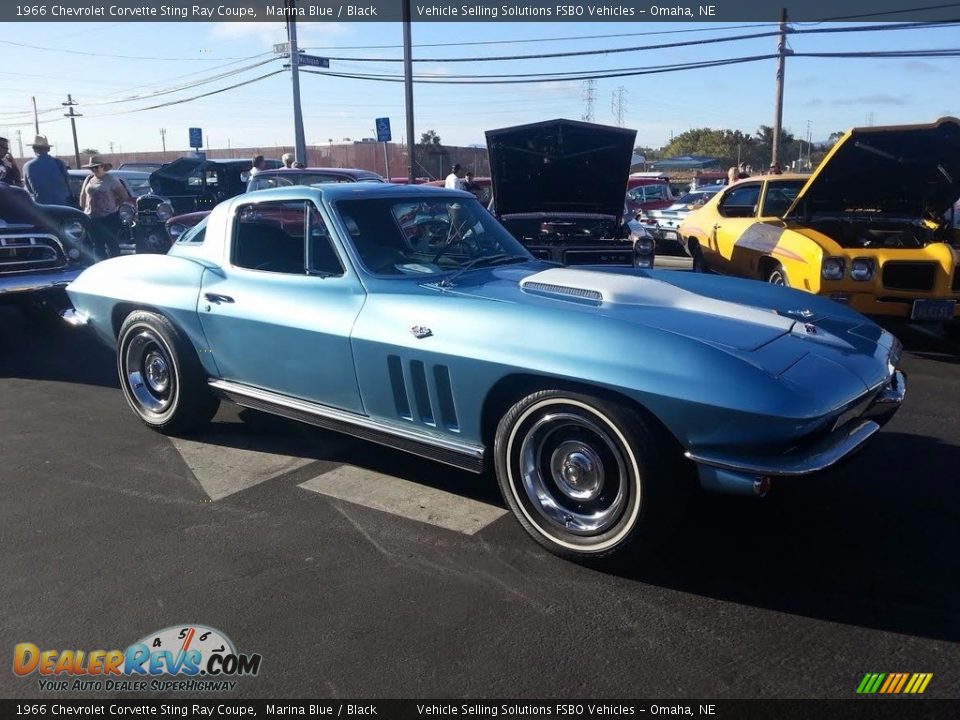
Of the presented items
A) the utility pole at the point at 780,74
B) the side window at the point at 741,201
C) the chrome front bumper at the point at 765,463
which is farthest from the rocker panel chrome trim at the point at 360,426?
the utility pole at the point at 780,74

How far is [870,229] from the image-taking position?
764 centimetres

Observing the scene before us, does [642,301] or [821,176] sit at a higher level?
[821,176]

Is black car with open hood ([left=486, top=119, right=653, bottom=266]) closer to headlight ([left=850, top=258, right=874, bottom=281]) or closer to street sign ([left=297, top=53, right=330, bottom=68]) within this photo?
headlight ([left=850, top=258, right=874, bottom=281])

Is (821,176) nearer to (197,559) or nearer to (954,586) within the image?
(954,586)

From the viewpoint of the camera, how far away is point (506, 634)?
2.69 metres

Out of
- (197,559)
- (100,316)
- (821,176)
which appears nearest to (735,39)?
(821,176)

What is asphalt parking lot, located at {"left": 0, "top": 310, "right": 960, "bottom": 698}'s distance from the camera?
2.50 m

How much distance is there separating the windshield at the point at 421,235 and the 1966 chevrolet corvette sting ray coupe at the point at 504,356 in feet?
0.04

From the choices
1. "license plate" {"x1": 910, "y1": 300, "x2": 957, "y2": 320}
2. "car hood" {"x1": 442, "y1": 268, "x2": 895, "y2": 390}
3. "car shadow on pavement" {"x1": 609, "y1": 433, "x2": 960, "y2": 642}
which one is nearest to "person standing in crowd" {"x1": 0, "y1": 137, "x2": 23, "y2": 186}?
"car hood" {"x1": 442, "y1": 268, "x2": 895, "y2": 390}

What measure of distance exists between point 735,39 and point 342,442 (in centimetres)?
2417

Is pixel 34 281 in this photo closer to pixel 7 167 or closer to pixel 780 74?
pixel 7 167

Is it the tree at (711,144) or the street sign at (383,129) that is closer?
the street sign at (383,129)

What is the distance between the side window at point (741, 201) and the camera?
29.3 ft

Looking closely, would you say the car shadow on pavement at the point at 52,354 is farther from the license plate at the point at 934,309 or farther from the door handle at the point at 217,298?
the license plate at the point at 934,309
